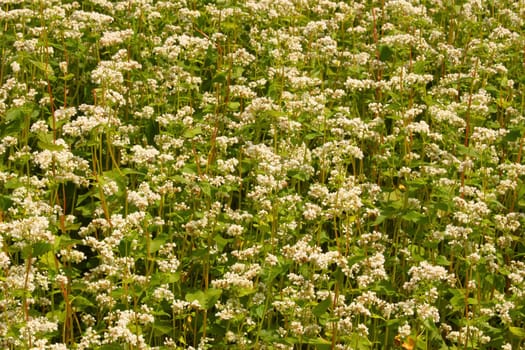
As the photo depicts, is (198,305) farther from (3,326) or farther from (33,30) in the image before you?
(33,30)

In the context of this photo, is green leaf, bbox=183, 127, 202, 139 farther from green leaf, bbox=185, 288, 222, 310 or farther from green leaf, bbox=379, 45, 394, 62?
green leaf, bbox=379, 45, 394, 62

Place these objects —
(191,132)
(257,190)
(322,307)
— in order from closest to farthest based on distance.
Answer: (322,307), (257,190), (191,132)

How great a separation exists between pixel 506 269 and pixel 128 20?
4.52 m

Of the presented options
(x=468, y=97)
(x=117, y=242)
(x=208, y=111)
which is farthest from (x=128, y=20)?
(x=117, y=242)

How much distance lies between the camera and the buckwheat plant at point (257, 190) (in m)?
5.38

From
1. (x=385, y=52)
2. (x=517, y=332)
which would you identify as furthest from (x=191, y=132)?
(x=517, y=332)

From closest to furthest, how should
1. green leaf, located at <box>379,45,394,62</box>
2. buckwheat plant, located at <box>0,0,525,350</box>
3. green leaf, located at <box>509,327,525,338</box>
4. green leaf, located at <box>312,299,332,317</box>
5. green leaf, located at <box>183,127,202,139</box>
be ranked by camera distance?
green leaf, located at <box>312,299,332,317</box>, buckwheat plant, located at <box>0,0,525,350</box>, green leaf, located at <box>509,327,525,338</box>, green leaf, located at <box>183,127,202,139</box>, green leaf, located at <box>379,45,394,62</box>

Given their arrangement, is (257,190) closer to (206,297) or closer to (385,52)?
(206,297)

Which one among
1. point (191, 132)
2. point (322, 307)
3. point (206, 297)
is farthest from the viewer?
point (191, 132)

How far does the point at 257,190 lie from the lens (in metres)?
5.89

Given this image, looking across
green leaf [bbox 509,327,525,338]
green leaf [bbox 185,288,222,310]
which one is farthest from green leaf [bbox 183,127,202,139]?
green leaf [bbox 509,327,525,338]

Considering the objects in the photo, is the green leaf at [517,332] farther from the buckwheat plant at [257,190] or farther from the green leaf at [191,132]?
the green leaf at [191,132]

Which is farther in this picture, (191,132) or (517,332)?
(191,132)

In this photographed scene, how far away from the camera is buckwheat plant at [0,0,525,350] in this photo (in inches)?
212
